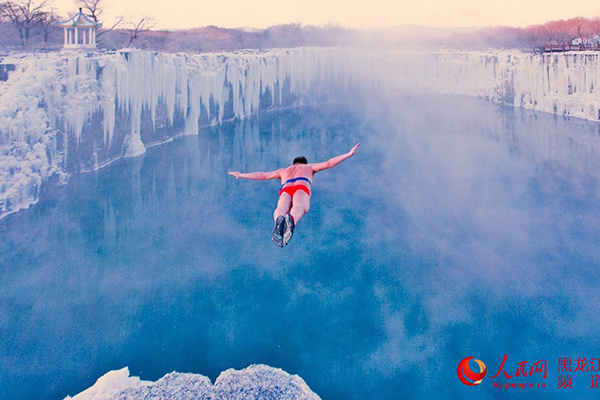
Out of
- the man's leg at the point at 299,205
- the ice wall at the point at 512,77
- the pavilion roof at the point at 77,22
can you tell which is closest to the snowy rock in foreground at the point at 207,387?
the man's leg at the point at 299,205

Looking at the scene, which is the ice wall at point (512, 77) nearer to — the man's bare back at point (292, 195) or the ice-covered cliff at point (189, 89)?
the ice-covered cliff at point (189, 89)

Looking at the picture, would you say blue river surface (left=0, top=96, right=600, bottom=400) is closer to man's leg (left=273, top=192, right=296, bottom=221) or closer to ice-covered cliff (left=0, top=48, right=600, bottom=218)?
ice-covered cliff (left=0, top=48, right=600, bottom=218)

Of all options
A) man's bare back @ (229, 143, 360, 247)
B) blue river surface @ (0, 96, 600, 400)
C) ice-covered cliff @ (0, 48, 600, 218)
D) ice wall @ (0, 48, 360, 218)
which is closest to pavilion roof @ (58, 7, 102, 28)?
ice wall @ (0, 48, 360, 218)

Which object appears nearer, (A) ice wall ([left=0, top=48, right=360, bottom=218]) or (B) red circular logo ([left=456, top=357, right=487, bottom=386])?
(B) red circular logo ([left=456, top=357, right=487, bottom=386])

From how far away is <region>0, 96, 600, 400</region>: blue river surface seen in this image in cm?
393

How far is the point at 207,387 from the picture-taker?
353 cm

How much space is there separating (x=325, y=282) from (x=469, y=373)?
207cm

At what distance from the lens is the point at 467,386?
376 centimetres

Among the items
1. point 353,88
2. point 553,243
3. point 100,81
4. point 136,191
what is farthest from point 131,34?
point 553,243

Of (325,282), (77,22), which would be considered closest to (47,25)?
(77,22)

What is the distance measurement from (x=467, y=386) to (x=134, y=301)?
3892mm

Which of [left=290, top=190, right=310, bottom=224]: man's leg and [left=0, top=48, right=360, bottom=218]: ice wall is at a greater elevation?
[left=0, top=48, right=360, bottom=218]: ice wall

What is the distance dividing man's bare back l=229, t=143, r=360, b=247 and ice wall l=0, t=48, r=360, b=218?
265 inches

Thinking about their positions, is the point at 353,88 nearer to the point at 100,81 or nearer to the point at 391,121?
the point at 391,121
